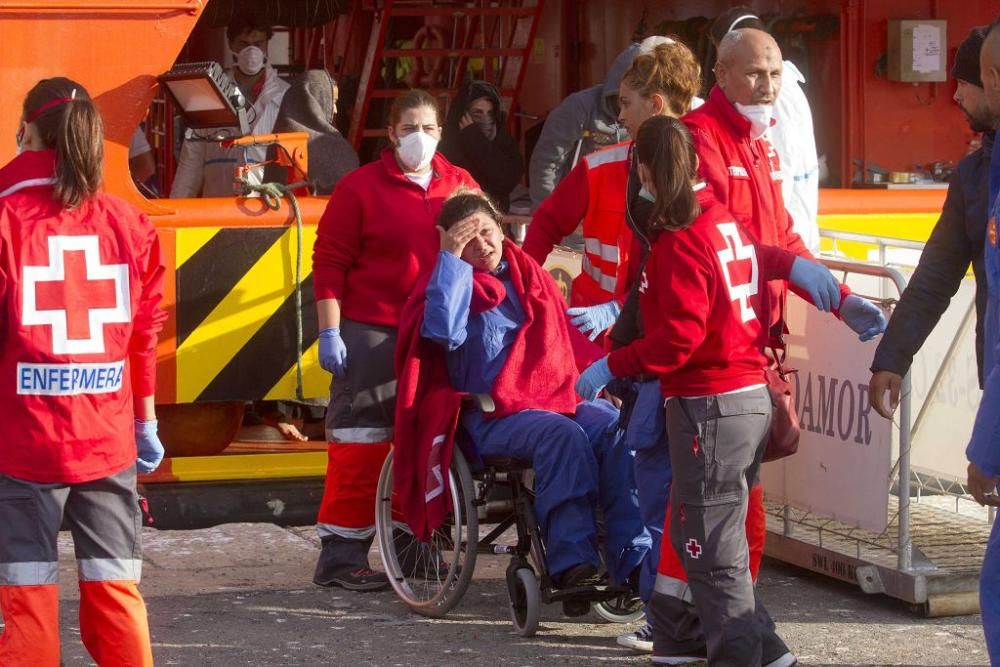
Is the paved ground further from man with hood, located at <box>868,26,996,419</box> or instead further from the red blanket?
man with hood, located at <box>868,26,996,419</box>

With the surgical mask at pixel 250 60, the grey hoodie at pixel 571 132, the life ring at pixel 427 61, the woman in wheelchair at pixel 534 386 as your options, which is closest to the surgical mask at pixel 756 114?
the woman in wheelchair at pixel 534 386

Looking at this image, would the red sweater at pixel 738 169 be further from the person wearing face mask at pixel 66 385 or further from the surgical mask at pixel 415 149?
the person wearing face mask at pixel 66 385

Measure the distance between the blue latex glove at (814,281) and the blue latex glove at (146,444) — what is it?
171 centimetres

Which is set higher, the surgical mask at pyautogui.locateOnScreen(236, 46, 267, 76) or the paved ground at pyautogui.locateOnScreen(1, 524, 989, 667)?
the surgical mask at pyautogui.locateOnScreen(236, 46, 267, 76)

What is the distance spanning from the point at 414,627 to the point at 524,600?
0.39 metres

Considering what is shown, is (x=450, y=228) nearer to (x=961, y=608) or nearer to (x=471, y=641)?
(x=471, y=641)

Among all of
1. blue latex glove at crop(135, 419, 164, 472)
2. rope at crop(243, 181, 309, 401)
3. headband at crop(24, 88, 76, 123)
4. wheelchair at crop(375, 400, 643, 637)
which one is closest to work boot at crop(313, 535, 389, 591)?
wheelchair at crop(375, 400, 643, 637)

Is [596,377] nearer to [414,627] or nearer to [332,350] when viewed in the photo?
[414,627]

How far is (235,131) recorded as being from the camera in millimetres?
6707

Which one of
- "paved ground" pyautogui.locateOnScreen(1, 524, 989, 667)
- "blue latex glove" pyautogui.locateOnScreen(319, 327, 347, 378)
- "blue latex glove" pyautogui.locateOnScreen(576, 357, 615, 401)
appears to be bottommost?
"paved ground" pyautogui.locateOnScreen(1, 524, 989, 667)

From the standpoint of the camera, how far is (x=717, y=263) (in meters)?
4.68

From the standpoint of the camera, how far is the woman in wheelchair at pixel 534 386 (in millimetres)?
5320

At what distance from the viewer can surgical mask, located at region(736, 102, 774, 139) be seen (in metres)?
5.30

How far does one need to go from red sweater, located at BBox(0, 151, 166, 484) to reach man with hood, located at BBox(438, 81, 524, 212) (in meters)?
4.22
